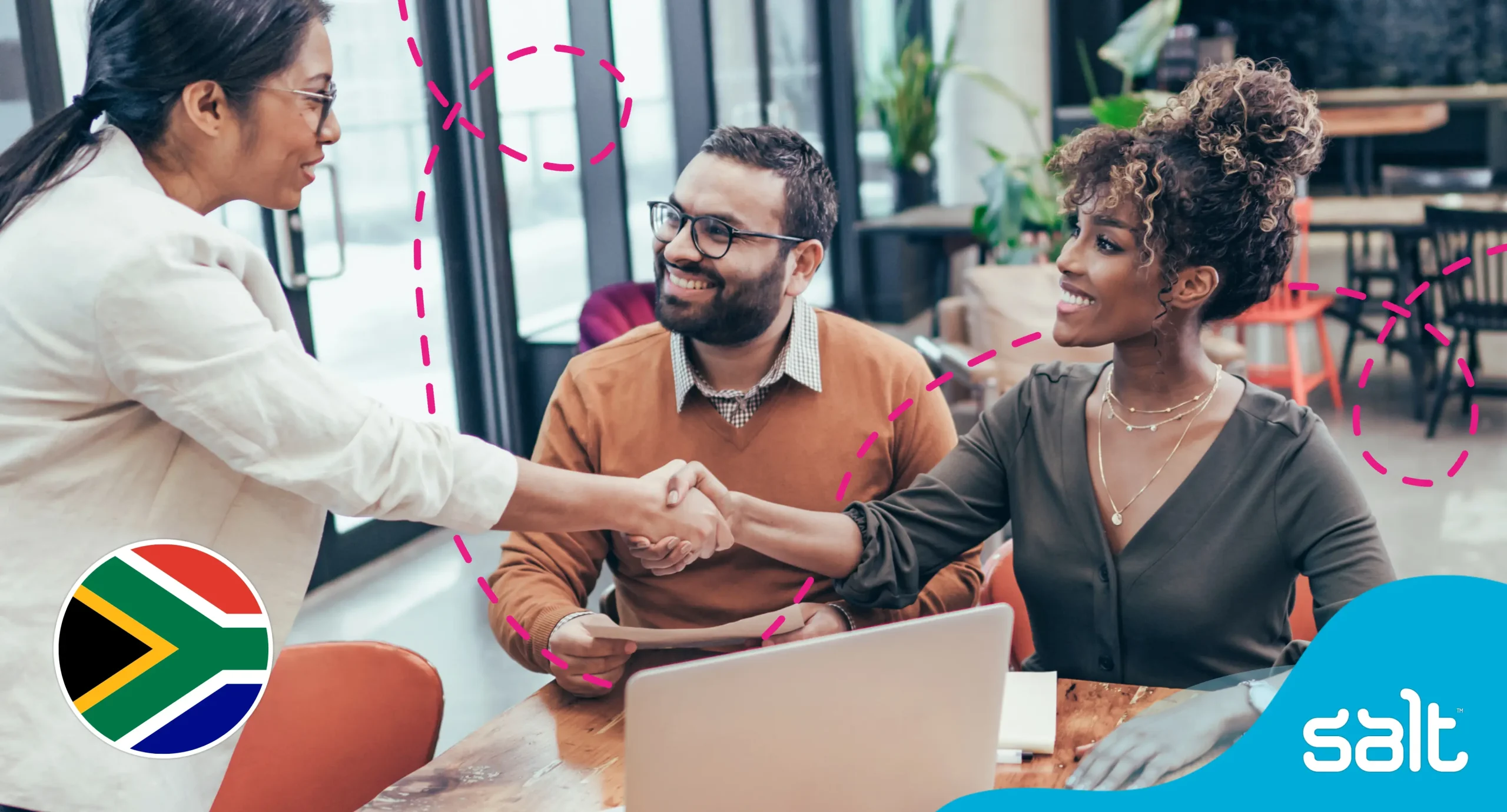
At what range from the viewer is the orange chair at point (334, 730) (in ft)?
5.08

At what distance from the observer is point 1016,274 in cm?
396

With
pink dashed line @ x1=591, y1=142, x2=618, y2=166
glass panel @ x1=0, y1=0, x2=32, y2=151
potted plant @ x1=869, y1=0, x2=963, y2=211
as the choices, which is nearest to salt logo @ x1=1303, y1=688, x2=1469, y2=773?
glass panel @ x1=0, y1=0, x2=32, y2=151

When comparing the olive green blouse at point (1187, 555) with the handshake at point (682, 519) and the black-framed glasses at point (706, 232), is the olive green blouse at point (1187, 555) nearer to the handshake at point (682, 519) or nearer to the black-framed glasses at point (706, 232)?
the handshake at point (682, 519)

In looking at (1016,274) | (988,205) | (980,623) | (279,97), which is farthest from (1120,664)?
(988,205)

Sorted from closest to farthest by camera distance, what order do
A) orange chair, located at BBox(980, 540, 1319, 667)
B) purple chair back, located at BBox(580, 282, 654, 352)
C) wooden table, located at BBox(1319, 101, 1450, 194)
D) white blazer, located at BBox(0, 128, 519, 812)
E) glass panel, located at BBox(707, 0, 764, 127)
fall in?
1. white blazer, located at BBox(0, 128, 519, 812)
2. orange chair, located at BBox(980, 540, 1319, 667)
3. purple chair back, located at BBox(580, 282, 654, 352)
4. glass panel, located at BBox(707, 0, 764, 127)
5. wooden table, located at BBox(1319, 101, 1450, 194)

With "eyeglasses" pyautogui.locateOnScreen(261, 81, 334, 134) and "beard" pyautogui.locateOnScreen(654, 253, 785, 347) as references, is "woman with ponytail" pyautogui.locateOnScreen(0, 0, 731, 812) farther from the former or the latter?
"beard" pyautogui.locateOnScreen(654, 253, 785, 347)

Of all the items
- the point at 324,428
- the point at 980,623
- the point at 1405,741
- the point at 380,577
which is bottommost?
the point at 380,577

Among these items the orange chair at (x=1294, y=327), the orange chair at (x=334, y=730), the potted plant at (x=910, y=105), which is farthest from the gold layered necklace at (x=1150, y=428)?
the potted plant at (x=910, y=105)

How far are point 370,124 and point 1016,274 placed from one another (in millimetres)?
2046

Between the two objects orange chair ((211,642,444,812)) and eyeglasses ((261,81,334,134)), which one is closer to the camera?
eyeglasses ((261,81,334,134))

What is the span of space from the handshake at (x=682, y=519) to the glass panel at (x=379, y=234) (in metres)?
2.43

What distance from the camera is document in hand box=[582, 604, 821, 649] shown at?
4.75 ft

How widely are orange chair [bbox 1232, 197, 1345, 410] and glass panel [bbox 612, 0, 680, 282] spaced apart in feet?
7.84

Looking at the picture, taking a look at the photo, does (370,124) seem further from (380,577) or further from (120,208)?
(120,208)
